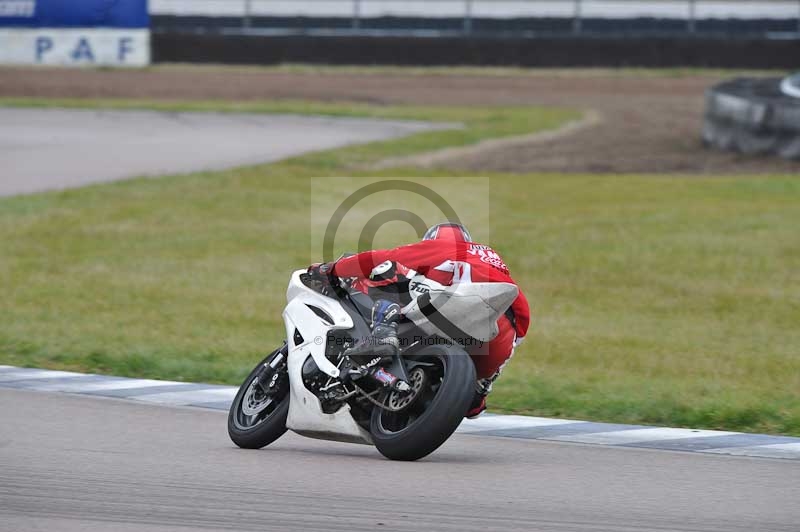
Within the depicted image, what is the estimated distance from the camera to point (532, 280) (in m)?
12.2

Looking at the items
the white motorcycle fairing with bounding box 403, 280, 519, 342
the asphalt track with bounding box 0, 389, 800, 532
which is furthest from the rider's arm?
the asphalt track with bounding box 0, 389, 800, 532

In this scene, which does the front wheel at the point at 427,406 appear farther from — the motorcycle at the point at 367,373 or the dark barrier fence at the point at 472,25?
the dark barrier fence at the point at 472,25

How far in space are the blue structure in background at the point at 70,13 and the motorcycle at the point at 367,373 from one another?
2794 centimetres

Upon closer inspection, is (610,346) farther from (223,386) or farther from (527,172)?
(527,172)

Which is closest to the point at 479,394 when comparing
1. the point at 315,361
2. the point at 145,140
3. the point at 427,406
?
the point at 427,406

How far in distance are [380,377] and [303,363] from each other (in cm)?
53

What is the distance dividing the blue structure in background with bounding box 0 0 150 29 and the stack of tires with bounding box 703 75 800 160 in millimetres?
16535

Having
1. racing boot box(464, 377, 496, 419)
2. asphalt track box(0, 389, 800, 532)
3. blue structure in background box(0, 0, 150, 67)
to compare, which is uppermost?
blue structure in background box(0, 0, 150, 67)

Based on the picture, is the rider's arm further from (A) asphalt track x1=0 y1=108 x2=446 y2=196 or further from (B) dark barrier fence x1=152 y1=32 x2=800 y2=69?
(B) dark barrier fence x1=152 y1=32 x2=800 y2=69

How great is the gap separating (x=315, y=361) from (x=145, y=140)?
17223 millimetres

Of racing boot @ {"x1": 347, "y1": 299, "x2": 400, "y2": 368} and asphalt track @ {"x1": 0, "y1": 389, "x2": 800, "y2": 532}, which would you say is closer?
asphalt track @ {"x1": 0, "y1": 389, "x2": 800, "y2": 532}

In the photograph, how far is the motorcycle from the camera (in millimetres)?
5578

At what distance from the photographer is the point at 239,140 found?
75.6 ft

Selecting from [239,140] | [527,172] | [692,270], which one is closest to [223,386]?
[692,270]
